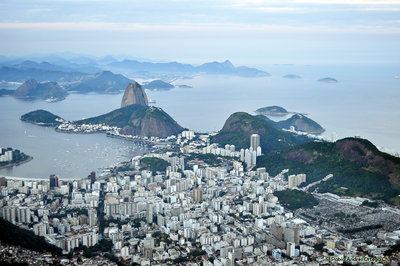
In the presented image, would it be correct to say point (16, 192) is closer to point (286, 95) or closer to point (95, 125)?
point (95, 125)

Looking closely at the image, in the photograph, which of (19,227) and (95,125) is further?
(95,125)

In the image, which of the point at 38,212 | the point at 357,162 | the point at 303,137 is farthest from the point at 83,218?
the point at 303,137

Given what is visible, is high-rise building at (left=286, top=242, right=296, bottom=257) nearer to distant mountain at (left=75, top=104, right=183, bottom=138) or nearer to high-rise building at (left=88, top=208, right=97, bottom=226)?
high-rise building at (left=88, top=208, right=97, bottom=226)

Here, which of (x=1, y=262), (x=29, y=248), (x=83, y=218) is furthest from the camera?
(x=83, y=218)

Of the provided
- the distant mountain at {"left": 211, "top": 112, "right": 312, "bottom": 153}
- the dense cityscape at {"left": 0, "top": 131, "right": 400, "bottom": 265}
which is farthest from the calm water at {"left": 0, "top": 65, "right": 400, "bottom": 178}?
the distant mountain at {"left": 211, "top": 112, "right": 312, "bottom": 153}

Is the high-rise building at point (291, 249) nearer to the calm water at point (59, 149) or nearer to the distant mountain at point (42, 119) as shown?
the calm water at point (59, 149)
